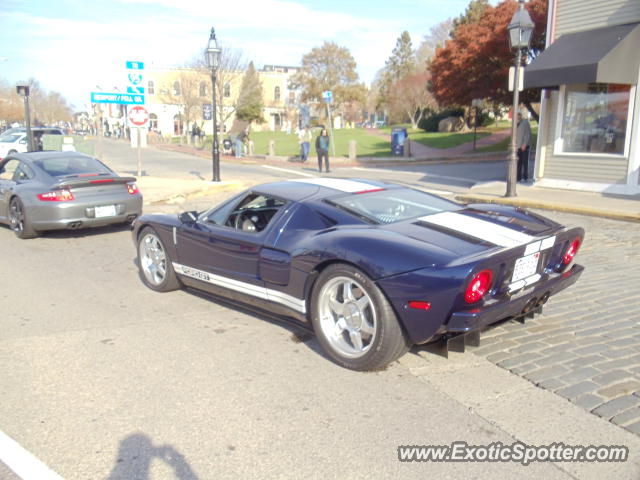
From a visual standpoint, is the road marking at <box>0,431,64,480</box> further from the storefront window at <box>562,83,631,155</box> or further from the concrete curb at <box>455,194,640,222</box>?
the storefront window at <box>562,83,631,155</box>

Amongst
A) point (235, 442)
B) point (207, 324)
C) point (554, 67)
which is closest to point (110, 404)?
point (235, 442)

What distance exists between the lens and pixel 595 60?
485 inches

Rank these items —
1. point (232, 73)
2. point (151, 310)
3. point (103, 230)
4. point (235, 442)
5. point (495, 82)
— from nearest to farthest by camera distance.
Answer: point (235, 442)
point (151, 310)
point (103, 230)
point (495, 82)
point (232, 73)

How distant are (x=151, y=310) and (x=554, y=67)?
11429 millimetres

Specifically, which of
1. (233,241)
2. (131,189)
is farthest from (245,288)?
(131,189)

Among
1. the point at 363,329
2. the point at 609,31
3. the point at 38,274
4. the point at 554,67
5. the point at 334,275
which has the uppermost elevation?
the point at 609,31

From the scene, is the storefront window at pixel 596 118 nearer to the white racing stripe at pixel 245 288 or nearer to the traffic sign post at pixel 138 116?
the traffic sign post at pixel 138 116

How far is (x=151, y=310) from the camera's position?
5480mm

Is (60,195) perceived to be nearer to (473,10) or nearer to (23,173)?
(23,173)

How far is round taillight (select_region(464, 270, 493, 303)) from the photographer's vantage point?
11.5 feet

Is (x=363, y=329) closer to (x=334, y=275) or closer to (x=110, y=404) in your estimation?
(x=334, y=275)

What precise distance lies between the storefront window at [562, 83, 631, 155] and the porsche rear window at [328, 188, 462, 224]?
10.2 meters

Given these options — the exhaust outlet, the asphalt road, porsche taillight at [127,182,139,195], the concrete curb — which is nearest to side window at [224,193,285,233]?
the exhaust outlet

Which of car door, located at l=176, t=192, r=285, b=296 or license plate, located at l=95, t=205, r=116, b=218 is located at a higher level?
car door, located at l=176, t=192, r=285, b=296
